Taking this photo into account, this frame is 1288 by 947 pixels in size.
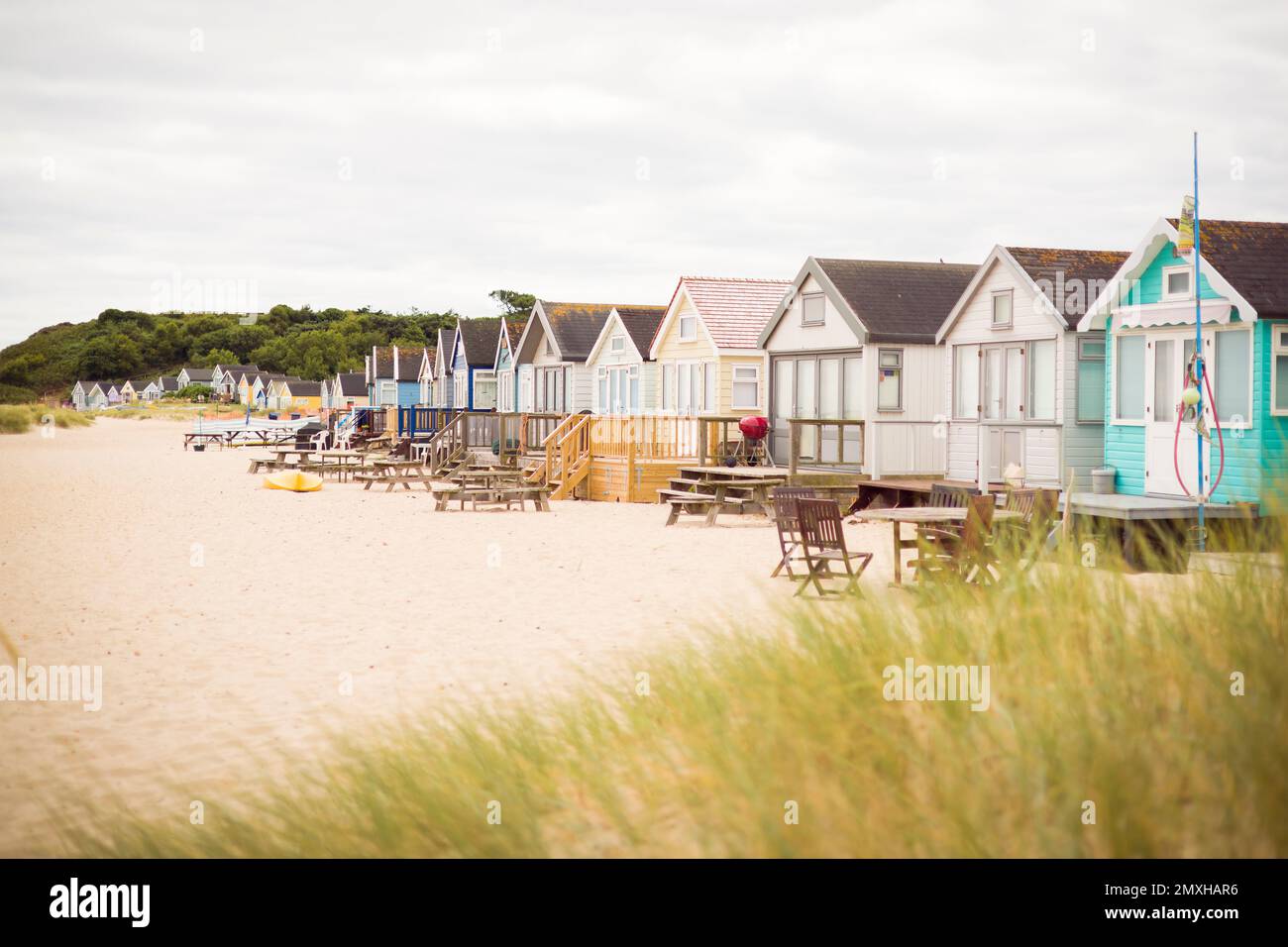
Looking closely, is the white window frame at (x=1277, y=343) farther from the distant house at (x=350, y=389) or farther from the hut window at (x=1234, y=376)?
the distant house at (x=350, y=389)

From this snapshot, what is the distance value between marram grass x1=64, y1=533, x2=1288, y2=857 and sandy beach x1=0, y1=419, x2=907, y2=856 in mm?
727

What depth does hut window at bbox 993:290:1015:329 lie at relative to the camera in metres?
23.1

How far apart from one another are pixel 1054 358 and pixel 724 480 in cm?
657

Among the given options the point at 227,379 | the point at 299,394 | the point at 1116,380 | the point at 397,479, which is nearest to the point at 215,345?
the point at 227,379

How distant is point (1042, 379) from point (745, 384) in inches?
470

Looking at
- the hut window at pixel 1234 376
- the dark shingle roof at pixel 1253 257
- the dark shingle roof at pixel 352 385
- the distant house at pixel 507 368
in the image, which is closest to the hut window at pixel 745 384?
the dark shingle roof at pixel 1253 257

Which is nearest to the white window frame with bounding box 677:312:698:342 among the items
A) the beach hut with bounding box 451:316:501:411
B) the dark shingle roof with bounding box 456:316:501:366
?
the beach hut with bounding box 451:316:501:411

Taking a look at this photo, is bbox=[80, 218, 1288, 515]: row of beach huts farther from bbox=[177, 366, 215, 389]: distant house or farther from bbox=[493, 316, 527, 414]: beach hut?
bbox=[177, 366, 215, 389]: distant house

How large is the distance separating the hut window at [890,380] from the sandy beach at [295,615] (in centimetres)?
529

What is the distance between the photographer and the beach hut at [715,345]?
33.3 metres

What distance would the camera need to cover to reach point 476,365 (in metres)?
60.1
